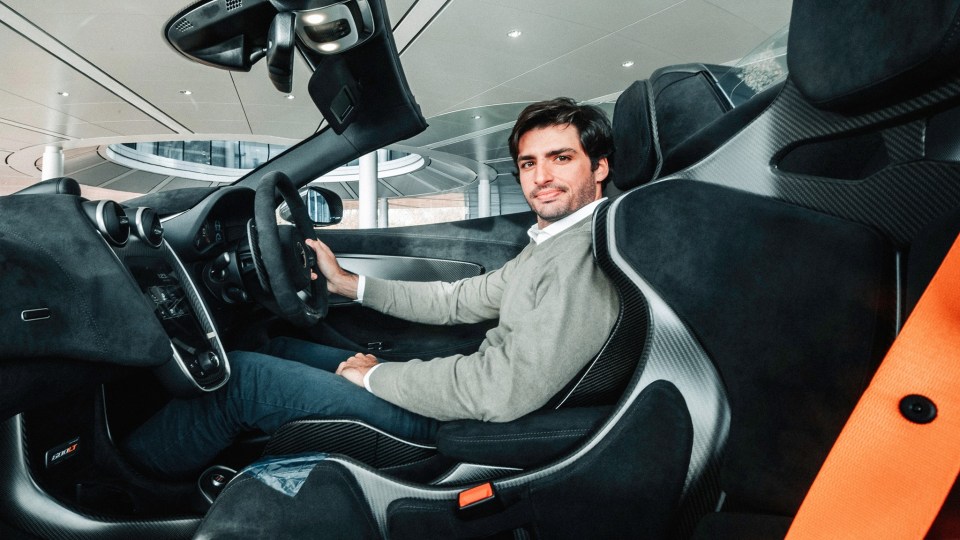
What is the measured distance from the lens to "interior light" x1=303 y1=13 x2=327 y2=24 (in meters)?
1.22

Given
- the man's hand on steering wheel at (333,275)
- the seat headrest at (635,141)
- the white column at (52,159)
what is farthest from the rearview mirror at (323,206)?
the white column at (52,159)

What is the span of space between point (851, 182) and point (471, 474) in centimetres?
73

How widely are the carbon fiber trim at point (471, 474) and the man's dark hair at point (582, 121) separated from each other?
80 centimetres

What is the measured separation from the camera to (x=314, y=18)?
124 cm

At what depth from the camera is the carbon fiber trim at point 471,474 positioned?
84 centimetres

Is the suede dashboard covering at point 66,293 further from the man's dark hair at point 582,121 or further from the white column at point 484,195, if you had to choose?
the white column at point 484,195

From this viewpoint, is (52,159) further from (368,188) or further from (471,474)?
(471,474)

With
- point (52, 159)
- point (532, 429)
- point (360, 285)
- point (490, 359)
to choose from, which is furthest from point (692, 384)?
point (52, 159)

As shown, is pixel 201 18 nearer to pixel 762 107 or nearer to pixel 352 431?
pixel 352 431

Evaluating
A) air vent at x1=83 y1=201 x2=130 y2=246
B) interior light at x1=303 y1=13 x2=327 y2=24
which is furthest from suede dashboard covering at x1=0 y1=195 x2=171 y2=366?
interior light at x1=303 y1=13 x2=327 y2=24

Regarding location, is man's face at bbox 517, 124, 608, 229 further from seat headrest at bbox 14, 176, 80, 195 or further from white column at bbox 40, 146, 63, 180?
white column at bbox 40, 146, 63, 180

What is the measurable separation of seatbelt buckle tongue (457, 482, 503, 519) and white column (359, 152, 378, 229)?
6.97 metres

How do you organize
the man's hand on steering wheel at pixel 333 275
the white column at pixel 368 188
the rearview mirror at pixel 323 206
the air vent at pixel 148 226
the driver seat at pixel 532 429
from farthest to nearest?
the white column at pixel 368 188 → the rearview mirror at pixel 323 206 → the man's hand on steering wheel at pixel 333 275 → the air vent at pixel 148 226 → the driver seat at pixel 532 429

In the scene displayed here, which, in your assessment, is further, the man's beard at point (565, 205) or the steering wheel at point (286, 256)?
the man's beard at point (565, 205)
